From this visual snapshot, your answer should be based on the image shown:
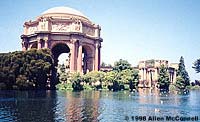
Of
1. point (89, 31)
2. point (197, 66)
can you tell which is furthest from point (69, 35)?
point (197, 66)

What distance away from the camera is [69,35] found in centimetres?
10381

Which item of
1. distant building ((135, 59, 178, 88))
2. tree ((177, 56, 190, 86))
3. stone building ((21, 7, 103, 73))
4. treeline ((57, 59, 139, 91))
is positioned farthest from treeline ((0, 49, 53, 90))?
distant building ((135, 59, 178, 88))

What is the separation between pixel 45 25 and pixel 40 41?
5.18m

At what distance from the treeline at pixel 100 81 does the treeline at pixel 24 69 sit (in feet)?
65.9

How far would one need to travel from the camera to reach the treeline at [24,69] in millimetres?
63062

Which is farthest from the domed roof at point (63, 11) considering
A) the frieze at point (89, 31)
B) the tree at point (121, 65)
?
the tree at point (121, 65)

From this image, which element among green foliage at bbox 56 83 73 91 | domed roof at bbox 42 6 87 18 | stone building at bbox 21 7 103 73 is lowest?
green foliage at bbox 56 83 73 91

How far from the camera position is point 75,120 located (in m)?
27.1

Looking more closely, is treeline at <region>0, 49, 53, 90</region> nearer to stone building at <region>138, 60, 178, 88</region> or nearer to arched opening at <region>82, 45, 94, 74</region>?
arched opening at <region>82, 45, 94, 74</region>

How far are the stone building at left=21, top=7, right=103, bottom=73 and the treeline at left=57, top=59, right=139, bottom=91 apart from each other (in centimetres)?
1011

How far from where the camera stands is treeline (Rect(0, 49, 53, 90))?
63.1m

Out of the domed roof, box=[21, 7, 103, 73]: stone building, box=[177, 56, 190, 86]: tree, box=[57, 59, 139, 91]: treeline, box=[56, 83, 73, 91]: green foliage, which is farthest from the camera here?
box=[177, 56, 190, 86]: tree

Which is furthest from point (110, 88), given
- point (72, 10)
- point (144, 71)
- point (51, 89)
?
point (144, 71)

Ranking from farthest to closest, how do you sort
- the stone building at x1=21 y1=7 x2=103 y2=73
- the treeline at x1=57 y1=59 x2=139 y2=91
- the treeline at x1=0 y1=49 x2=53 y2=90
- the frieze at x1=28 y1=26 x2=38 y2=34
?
1. the frieze at x1=28 y1=26 x2=38 y2=34
2. the stone building at x1=21 y1=7 x2=103 y2=73
3. the treeline at x1=57 y1=59 x2=139 y2=91
4. the treeline at x1=0 y1=49 x2=53 y2=90
